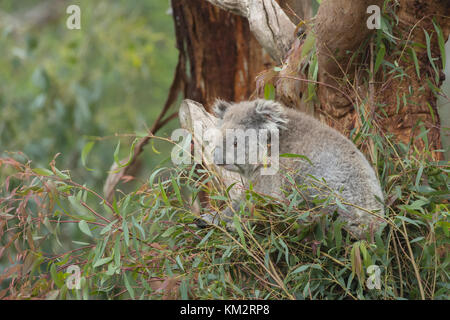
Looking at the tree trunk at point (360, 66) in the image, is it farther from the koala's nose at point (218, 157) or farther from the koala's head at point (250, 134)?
the koala's nose at point (218, 157)

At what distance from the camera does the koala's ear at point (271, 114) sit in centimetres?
270

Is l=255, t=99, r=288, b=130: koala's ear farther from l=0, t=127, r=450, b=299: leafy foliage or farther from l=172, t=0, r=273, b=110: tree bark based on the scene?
l=172, t=0, r=273, b=110: tree bark

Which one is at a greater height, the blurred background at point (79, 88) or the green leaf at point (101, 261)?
the blurred background at point (79, 88)

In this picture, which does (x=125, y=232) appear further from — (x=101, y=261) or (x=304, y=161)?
(x=304, y=161)

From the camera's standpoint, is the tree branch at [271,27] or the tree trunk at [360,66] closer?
A: the tree trunk at [360,66]

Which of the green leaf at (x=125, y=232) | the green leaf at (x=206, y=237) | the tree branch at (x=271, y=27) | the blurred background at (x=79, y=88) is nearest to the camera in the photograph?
the green leaf at (x=125, y=232)

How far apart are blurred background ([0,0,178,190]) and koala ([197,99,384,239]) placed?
169 cm

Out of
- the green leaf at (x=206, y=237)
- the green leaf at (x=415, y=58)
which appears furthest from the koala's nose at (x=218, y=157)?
the green leaf at (x=415, y=58)

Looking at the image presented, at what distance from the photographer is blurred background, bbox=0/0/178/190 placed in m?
5.36

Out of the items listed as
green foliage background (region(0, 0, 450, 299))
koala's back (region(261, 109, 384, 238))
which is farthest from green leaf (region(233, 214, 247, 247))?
koala's back (region(261, 109, 384, 238))

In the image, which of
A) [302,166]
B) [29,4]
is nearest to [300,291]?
[302,166]

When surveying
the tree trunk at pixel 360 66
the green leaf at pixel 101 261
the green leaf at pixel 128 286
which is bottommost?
the green leaf at pixel 128 286

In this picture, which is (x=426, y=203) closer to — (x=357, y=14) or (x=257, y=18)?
(x=357, y=14)

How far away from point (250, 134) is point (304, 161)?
0.32 metres
